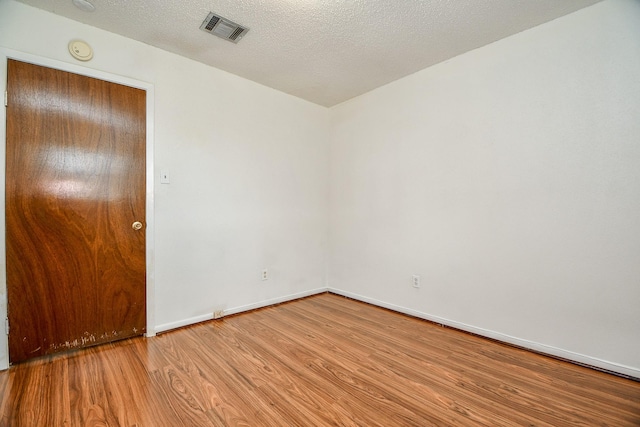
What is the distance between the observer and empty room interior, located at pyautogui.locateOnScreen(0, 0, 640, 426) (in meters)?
1.74

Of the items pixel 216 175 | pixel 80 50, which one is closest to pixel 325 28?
pixel 216 175

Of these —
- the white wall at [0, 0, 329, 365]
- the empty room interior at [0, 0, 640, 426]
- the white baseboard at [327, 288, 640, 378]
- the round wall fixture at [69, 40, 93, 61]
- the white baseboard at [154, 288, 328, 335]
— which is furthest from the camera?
the white baseboard at [154, 288, 328, 335]

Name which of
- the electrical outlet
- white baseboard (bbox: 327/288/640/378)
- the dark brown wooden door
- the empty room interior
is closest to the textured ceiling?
the empty room interior

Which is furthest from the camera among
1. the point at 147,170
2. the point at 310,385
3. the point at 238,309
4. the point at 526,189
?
the point at 238,309

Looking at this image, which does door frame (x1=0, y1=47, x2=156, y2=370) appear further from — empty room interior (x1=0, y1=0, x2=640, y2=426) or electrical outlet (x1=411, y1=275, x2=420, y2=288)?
electrical outlet (x1=411, y1=275, x2=420, y2=288)

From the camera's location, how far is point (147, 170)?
7.92ft

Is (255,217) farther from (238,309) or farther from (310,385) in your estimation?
(310,385)

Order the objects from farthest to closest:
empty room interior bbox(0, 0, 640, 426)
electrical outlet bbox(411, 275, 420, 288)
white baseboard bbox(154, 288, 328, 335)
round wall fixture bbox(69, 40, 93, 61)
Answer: electrical outlet bbox(411, 275, 420, 288), white baseboard bbox(154, 288, 328, 335), round wall fixture bbox(69, 40, 93, 61), empty room interior bbox(0, 0, 640, 426)

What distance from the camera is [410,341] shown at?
93.6 inches

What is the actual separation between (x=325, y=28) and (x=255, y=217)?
1.94 m

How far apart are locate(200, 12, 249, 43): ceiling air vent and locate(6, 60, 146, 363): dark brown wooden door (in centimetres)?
82

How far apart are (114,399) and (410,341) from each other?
210 centimetres

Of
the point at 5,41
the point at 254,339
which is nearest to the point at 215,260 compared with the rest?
the point at 254,339

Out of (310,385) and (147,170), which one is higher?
(147,170)
